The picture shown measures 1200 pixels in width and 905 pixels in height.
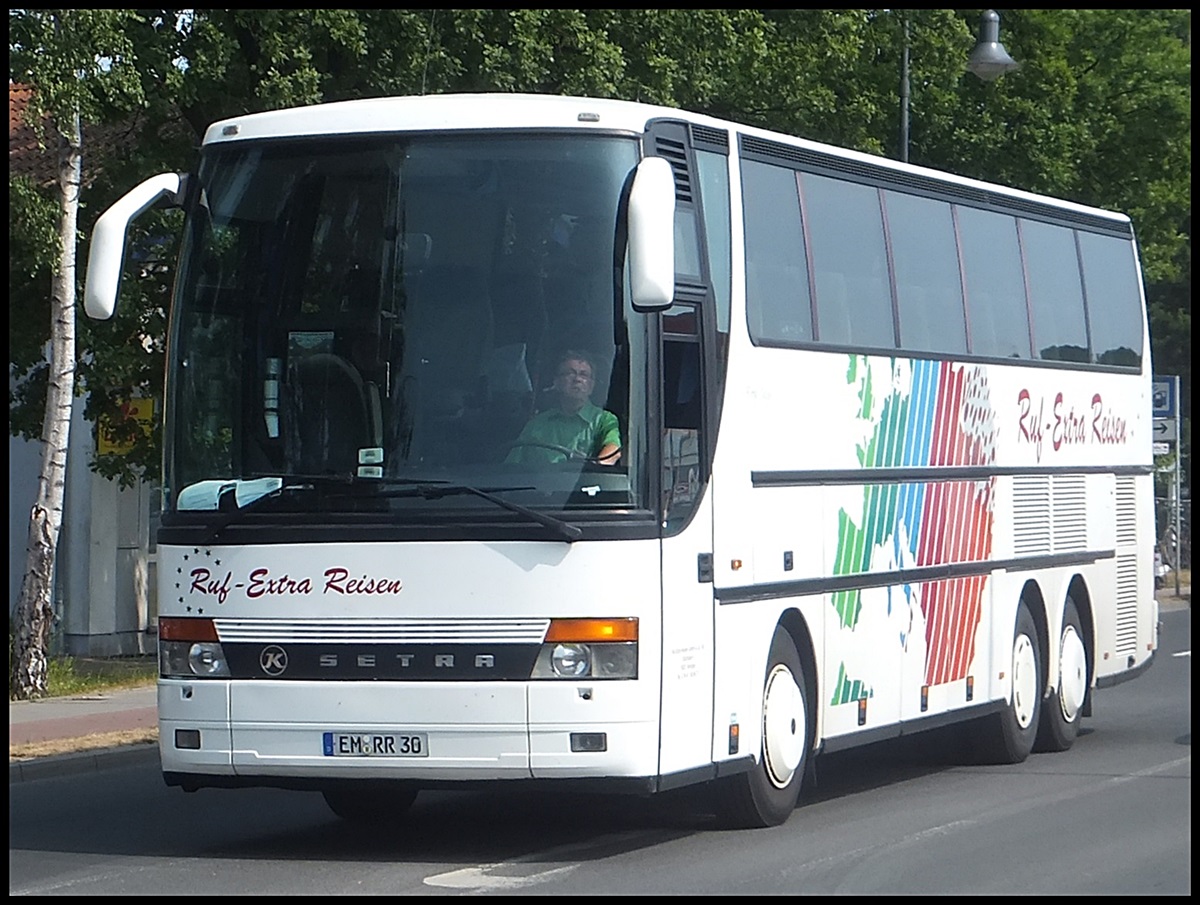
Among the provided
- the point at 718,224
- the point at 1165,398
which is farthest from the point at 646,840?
the point at 1165,398

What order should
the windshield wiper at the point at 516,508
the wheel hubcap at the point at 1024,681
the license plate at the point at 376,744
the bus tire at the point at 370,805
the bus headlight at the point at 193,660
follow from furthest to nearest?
the wheel hubcap at the point at 1024,681, the bus tire at the point at 370,805, the bus headlight at the point at 193,660, the license plate at the point at 376,744, the windshield wiper at the point at 516,508

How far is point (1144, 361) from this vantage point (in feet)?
61.5

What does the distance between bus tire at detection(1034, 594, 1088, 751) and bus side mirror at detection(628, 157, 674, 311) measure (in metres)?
6.94

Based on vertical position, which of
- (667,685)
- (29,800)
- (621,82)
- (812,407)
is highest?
(621,82)

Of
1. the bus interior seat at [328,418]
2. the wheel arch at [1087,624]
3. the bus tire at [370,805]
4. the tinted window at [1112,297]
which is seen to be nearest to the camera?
the bus interior seat at [328,418]

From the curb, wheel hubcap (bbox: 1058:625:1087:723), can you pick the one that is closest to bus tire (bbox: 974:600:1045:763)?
wheel hubcap (bbox: 1058:625:1087:723)

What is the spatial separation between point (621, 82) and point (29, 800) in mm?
12027

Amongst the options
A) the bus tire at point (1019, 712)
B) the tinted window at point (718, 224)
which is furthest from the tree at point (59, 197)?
the tinted window at point (718, 224)

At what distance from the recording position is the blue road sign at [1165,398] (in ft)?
114

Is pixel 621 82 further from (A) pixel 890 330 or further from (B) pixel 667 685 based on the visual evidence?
(B) pixel 667 685

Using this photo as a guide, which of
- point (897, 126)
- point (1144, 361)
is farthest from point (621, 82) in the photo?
point (897, 126)

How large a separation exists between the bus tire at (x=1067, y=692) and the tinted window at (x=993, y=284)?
6.67 ft

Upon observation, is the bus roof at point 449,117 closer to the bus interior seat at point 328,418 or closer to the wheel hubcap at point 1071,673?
the bus interior seat at point 328,418

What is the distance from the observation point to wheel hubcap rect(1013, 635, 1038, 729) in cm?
1569
